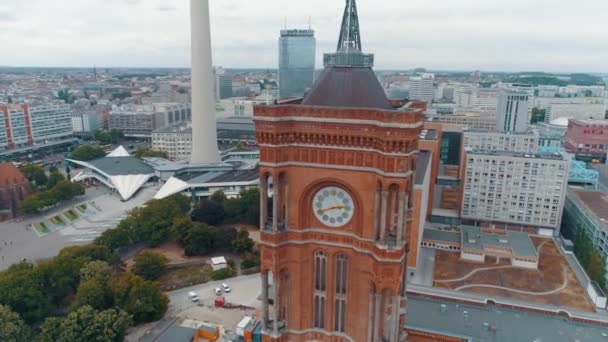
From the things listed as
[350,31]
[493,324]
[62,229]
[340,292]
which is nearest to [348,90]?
[350,31]

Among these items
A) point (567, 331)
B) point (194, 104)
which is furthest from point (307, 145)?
point (194, 104)

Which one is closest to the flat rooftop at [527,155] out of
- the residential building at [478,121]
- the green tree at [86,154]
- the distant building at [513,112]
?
the residential building at [478,121]

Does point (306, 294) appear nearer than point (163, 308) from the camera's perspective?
Yes

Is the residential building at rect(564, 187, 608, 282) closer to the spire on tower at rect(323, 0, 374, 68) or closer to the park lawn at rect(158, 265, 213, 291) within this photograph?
the park lawn at rect(158, 265, 213, 291)

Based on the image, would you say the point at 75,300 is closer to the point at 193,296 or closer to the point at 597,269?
the point at 193,296

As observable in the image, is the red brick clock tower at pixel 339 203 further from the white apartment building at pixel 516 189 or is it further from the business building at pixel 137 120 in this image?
the business building at pixel 137 120

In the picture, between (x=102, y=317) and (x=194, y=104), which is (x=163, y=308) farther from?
(x=194, y=104)

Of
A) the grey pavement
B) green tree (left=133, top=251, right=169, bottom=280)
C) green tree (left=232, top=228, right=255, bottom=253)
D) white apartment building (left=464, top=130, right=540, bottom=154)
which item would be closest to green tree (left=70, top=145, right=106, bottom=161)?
green tree (left=133, top=251, right=169, bottom=280)
